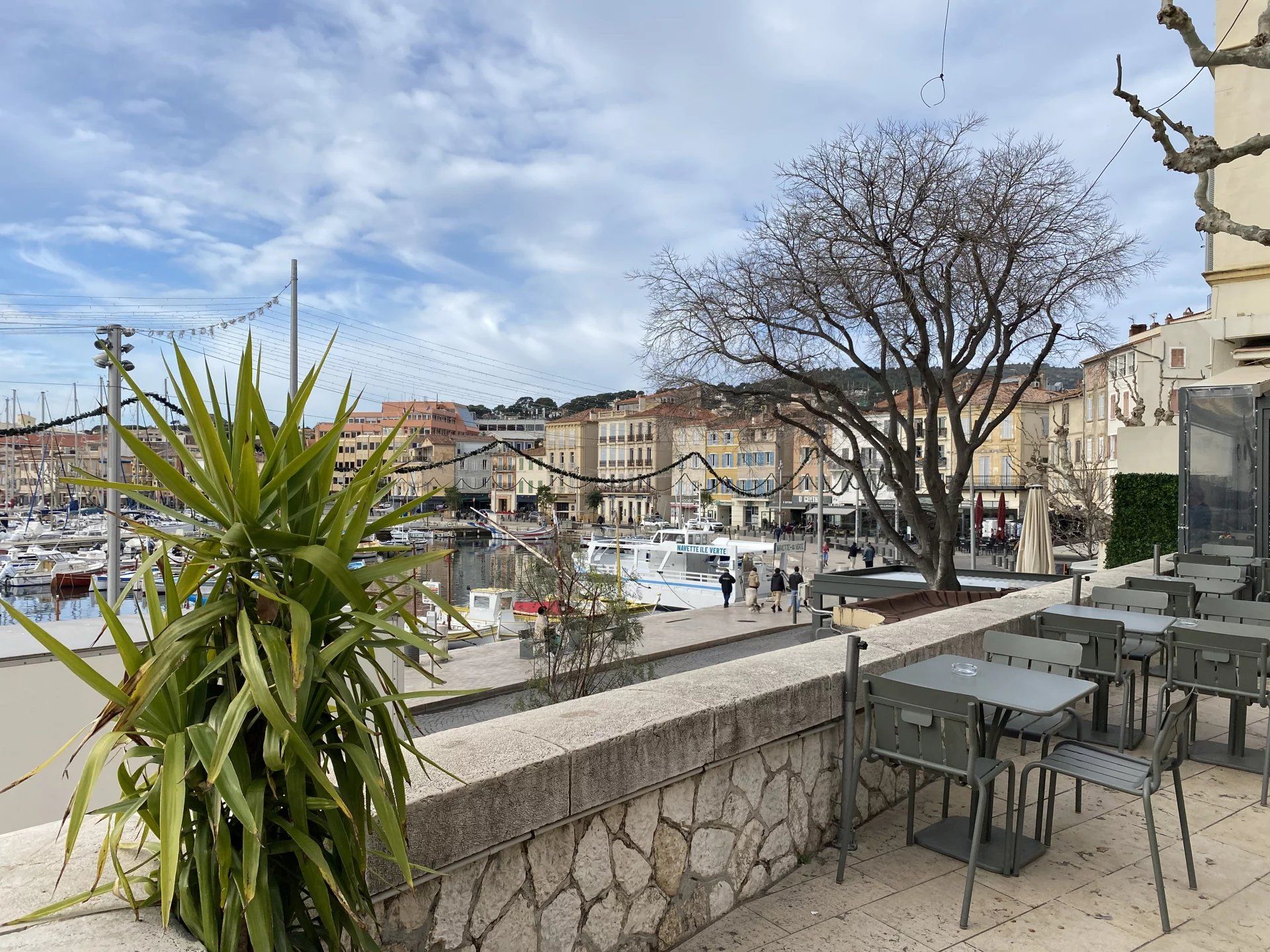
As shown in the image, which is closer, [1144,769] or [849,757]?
[1144,769]

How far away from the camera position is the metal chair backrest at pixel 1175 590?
22.0ft

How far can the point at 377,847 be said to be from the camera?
205 centimetres

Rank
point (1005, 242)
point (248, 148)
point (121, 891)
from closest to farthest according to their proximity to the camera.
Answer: point (121, 891)
point (1005, 242)
point (248, 148)

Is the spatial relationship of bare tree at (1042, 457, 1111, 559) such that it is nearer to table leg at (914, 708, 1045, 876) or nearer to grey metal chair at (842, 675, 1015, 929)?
table leg at (914, 708, 1045, 876)

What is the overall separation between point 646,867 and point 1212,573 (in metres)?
7.83

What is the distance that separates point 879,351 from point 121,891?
A: 49.2 ft

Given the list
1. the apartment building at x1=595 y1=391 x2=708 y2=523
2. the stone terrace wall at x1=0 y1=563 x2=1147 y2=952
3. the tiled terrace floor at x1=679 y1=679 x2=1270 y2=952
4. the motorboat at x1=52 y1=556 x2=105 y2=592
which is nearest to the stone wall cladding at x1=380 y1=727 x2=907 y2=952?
the stone terrace wall at x1=0 y1=563 x2=1147 y2=952

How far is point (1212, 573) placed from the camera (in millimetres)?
8203

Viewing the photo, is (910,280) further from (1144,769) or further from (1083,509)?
(1083,509)

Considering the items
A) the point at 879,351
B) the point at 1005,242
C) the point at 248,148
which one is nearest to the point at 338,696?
the point at 1005,242

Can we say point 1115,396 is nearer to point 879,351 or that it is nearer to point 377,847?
point 879,351

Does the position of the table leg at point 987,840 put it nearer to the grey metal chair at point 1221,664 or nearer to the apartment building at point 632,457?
the grey metal chair at point 1221,664

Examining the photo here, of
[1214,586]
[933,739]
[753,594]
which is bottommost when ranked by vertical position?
[753,594]

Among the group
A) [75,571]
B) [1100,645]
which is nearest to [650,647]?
[1100,645]
